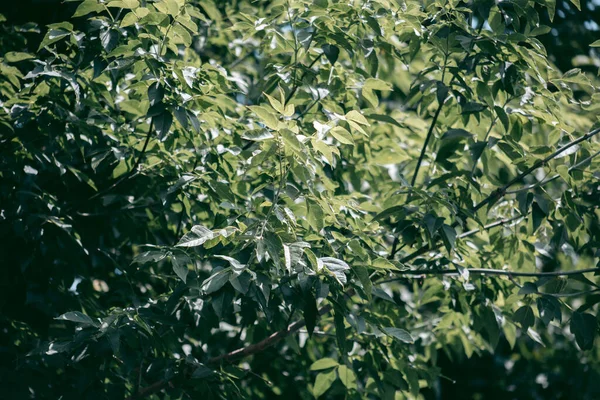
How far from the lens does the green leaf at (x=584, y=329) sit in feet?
7.29

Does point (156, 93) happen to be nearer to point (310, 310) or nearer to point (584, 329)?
point (310, 310)

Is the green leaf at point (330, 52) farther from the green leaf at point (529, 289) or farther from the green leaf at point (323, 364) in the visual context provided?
the green leaf at point (323, 364)

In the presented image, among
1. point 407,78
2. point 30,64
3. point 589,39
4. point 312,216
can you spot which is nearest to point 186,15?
point 312,216

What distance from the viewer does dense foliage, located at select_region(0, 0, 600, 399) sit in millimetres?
2129

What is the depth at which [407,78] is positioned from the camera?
4094 millimetres

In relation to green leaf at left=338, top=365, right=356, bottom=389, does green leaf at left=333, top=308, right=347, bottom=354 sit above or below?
above

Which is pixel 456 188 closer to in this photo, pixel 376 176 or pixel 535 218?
pixel 535 218

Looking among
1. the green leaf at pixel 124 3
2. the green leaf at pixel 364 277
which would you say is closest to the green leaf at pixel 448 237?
the green leaf at pixel 364 277

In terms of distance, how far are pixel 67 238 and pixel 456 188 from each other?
5.00 ft

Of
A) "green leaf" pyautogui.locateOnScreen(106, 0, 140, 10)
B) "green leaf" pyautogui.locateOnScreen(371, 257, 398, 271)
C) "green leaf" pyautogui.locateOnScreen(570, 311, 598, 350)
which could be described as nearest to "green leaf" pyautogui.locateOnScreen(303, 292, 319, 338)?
"green leaf" pyautogui.locateOnScreen(371, 257, 398, 271)

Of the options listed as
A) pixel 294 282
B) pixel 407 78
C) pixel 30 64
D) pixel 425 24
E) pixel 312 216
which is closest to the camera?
pixel 312 216

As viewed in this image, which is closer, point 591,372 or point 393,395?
point 393,395

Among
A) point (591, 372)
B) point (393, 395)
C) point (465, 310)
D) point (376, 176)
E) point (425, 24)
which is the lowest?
point (591, 372)

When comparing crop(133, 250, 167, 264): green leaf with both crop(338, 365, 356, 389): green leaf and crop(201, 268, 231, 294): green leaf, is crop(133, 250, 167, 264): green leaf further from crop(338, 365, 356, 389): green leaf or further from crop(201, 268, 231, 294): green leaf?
crop(338, 365, 356, 389): green leaf
